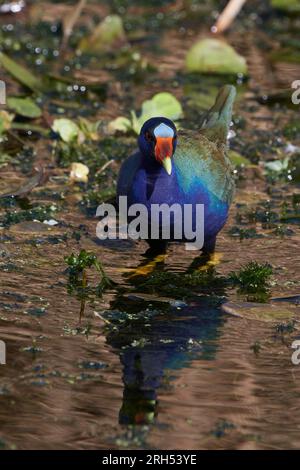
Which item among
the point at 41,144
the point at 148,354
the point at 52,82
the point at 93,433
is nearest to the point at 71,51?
the point at 52,82

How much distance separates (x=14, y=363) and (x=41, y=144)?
273 centimetres

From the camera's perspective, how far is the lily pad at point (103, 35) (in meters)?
7.84

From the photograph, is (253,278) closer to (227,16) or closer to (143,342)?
(143,342)

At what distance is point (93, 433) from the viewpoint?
3.28 metres

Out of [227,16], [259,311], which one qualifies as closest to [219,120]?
[259,311]

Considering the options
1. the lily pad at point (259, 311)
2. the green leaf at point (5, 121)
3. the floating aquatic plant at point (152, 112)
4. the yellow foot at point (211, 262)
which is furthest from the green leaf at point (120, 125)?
the lily pad at point (259, 311)

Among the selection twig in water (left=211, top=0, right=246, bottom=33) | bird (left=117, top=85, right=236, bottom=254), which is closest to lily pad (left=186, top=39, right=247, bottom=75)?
twig in water (left=211, top=0, right=246, bottom=33)

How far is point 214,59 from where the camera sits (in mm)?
7453

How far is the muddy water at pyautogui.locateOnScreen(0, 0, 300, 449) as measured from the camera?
Answer: 10.9ft

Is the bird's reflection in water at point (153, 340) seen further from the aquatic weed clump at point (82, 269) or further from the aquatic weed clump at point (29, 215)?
the aquatic weed clump at point (29, 215)

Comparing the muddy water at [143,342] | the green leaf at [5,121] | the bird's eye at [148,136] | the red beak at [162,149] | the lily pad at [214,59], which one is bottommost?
the muddy water at [143,342]

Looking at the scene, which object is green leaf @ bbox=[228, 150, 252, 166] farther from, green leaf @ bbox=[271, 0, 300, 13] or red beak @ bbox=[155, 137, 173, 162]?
green leaf @ bbox=[271, 0, 300, 13]

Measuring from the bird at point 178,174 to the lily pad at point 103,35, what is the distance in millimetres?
2857
